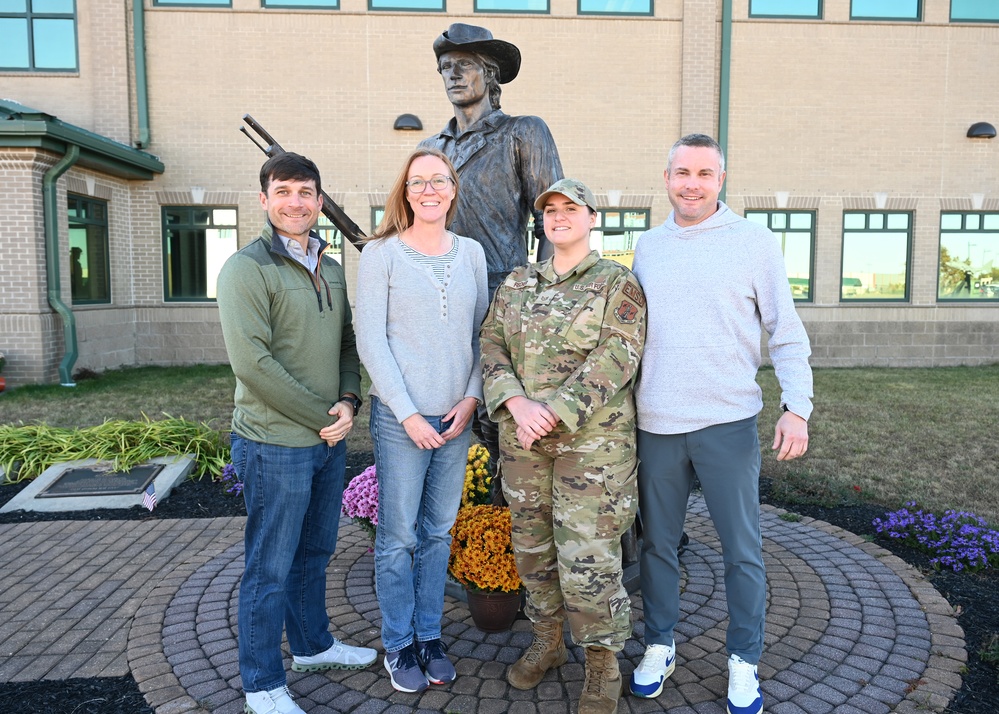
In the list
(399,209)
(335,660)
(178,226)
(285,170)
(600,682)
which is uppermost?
(178,226)

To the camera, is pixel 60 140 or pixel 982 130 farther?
pixel 982 130

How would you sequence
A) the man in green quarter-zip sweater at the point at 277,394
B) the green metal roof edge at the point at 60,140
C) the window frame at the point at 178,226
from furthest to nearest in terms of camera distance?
the window frame at the point at 178,226, the green metal roof edge at the point at 60,140, the man in green quarter-zip sweater at the point at 277,394

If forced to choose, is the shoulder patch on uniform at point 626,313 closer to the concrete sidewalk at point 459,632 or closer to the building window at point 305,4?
the concrete sidewalk at point 459,632

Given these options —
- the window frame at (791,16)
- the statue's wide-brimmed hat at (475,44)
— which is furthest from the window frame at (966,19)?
the statue's wide-brimmed hat at (475,44)

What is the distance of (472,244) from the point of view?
3.10 meters

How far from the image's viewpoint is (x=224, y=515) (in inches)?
217

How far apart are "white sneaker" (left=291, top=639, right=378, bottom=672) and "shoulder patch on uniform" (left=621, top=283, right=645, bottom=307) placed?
1923 mm

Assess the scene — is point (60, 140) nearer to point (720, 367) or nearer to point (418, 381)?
point (418, 381)

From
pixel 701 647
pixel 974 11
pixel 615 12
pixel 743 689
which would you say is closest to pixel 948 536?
pixel 701 647

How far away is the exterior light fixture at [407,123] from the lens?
14.0 metres

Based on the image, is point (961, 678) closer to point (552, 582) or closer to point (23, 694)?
point (552, 582)

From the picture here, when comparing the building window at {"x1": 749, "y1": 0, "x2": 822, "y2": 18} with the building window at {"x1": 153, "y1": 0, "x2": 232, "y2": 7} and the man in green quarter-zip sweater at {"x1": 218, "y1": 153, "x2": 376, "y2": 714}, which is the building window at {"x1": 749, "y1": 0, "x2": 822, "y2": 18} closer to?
the building window at {"x1": 153, "y1": 0, "x2": 232, "y2": 7}

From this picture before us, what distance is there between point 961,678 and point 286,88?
1397 centimetres

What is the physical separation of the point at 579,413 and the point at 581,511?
394mm
